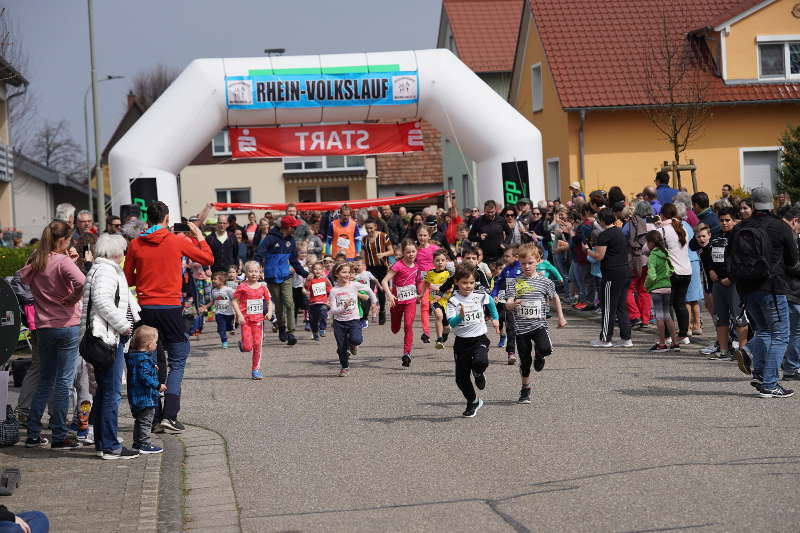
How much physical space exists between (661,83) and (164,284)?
2488cm

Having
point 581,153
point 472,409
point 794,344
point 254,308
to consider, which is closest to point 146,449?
point 472,409

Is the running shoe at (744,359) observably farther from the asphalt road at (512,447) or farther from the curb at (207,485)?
the curb at (207,485)

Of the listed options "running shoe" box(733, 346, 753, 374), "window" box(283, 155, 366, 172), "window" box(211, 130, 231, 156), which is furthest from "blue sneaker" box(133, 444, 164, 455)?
"window" box(211, 130, 231, 156)

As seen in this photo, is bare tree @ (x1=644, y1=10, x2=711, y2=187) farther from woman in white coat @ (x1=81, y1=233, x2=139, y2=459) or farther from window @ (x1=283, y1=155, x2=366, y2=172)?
window @ (x1=283, y1=155, x2=366, y2=172)

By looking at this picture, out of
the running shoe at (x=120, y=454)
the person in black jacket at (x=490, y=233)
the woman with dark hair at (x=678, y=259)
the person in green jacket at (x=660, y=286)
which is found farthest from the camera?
the person in black jacket at (x=490, y=233)

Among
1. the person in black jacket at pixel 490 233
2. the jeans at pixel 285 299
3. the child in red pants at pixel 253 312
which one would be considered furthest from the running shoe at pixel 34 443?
the person in black jacket at pixel 490 233

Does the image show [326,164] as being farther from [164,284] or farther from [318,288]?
[164,284]

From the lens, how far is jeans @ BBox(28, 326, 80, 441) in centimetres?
960

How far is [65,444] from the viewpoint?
9820 millimetres

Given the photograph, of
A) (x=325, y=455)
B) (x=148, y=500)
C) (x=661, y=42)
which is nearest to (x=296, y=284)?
(x=325, y=455)

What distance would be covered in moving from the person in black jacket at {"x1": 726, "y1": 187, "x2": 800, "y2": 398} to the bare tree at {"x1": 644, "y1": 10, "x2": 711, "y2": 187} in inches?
777

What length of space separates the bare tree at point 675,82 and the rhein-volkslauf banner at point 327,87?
11027 millimetres

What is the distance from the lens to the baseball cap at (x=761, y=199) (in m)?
10.8

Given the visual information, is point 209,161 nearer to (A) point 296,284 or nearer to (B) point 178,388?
(A) point 296,284
